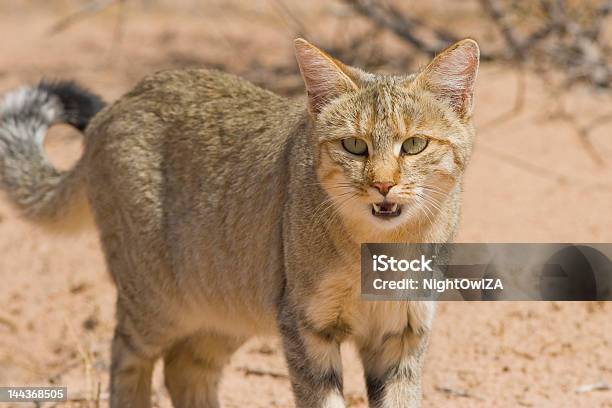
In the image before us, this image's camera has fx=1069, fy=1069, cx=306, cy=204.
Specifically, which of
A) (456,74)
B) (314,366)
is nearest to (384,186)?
(456,74)

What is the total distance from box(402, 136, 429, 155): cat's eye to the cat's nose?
0.58 feet

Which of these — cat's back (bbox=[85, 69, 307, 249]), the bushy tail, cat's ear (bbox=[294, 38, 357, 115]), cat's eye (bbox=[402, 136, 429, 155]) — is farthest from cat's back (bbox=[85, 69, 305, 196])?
cat's eye (bbox=[402, 136, 429, 155])

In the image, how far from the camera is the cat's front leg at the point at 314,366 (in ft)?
12.3

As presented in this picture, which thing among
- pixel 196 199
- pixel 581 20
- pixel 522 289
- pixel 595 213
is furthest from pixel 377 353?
pixel 581 20

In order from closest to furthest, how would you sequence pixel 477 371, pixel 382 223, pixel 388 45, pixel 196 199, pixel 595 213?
pixel 382 223
pixel 196 199
pixel 477 371
pixel 595 213
pixel 388 45

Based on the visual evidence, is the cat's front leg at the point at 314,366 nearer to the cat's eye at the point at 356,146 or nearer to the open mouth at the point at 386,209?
the open mouth at the point at 386,209

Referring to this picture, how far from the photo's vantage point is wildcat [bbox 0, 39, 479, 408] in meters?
3.65

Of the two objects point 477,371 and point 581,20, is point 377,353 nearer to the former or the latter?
point 477,371

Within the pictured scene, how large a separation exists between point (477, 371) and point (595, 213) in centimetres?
187

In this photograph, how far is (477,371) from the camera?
5.25m

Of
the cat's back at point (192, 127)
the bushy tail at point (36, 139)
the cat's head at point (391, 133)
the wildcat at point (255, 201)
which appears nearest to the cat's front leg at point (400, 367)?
the wildcat at point (255, 201)

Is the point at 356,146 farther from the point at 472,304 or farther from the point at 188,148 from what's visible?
the point at 472,304

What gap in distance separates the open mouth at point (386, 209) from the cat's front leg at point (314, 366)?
51 cm

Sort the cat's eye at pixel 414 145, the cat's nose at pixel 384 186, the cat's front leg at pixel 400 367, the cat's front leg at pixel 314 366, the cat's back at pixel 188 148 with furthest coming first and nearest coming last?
the cat's back at pixel 188 148, the cat's front leg at pixel 400 367, the cat's front leg at pixel 314 366, the cat's eye at pixel 414 145, the cat's nose at pixel 384 186
